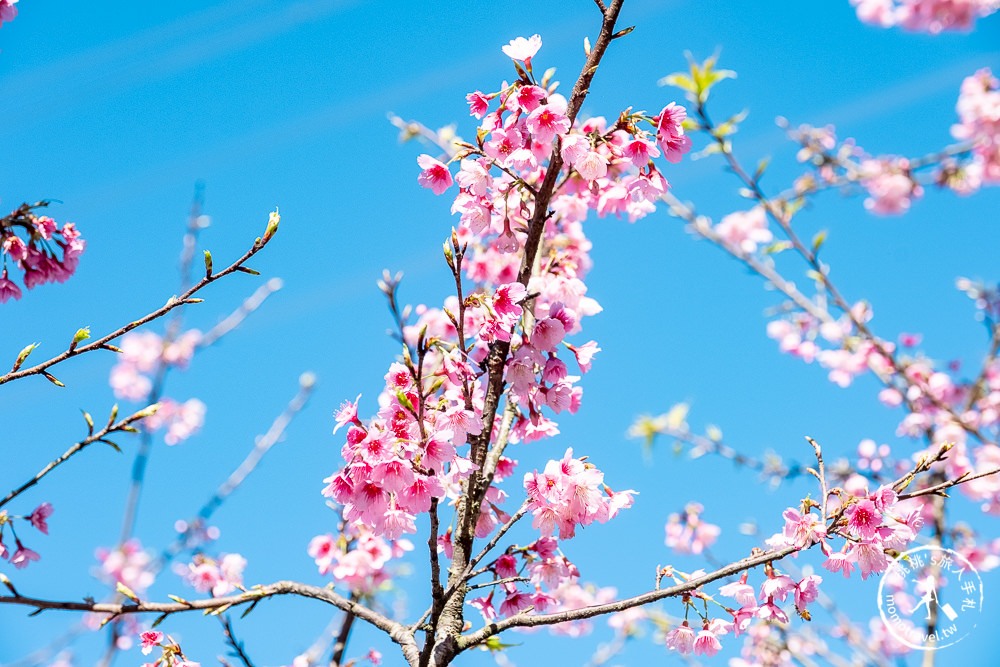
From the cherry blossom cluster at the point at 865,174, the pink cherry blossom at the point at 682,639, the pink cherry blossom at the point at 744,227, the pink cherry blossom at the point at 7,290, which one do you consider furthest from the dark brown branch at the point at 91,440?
the pink cherry blossom at the point at 744,227

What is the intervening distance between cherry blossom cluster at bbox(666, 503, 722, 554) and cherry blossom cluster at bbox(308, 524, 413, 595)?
10.7ft

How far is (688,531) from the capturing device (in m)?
5.64

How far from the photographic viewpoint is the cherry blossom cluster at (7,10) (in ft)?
7.21

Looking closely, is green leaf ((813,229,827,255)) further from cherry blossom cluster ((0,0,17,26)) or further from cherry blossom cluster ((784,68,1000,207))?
cherry blossom cluster ((0,0,17,26))

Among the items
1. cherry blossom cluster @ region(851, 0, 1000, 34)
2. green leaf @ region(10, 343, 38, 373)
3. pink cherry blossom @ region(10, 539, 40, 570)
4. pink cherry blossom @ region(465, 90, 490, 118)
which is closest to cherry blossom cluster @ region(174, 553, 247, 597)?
pink cherry blossom @ region(10, 539, 40, 570)

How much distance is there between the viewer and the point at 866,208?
7504 millimetres

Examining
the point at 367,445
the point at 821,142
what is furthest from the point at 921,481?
the point at 367,445

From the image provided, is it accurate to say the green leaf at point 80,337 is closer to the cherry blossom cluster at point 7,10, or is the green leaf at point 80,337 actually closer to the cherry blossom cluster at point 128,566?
the cherry blossom cluster at point 7,10

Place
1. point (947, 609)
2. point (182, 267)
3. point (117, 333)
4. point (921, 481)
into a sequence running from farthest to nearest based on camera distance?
point (921, 481) → point (182, 267) → point (947, 609) → point (117, 333)

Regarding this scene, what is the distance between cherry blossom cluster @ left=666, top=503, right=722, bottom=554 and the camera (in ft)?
18.0

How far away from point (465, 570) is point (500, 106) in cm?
133

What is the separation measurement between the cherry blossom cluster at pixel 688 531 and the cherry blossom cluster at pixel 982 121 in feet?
12.5

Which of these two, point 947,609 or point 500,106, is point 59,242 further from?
point 947,609

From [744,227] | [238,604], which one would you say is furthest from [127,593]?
[744,227]
